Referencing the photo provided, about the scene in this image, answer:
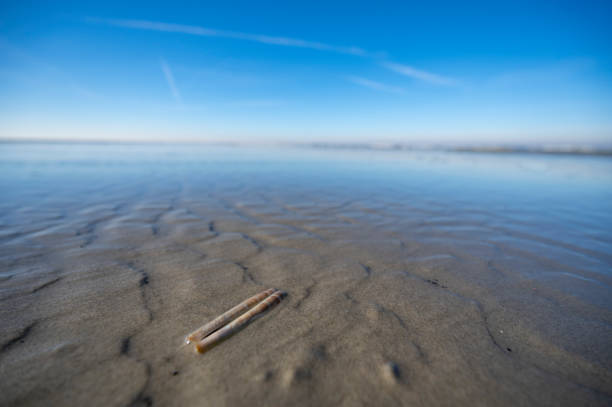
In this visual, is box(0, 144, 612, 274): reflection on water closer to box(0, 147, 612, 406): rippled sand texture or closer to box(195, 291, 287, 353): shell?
box(0, 147, 612, 406): rippled sand texture

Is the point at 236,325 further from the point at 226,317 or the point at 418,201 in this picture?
the point at 418,201

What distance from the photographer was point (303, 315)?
199cm

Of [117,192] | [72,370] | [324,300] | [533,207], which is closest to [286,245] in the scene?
[324,300]

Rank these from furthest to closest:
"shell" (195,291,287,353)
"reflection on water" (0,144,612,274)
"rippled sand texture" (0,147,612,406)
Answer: "reflection on water" (0,144,612,274), "shell" (195,291,287,353), "rippled sand texture" (0,147,612,406)

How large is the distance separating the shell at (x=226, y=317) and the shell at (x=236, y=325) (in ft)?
0.18

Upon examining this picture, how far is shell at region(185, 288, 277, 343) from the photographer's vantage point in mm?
1685

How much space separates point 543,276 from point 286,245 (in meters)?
2.93

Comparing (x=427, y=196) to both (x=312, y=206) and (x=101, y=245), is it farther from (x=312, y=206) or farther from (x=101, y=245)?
(x=101, y=245)

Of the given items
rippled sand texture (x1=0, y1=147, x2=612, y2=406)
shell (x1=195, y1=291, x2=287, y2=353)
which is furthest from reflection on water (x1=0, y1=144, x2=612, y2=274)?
shell (x1=195, y1=291, x2=287, y2=353)

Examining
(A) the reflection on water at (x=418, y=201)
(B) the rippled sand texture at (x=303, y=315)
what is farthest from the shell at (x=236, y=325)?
(A) the reflection on water at (x=418, y=201)

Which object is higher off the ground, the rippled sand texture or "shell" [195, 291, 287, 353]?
"shell" [195, 291, 287, 353]

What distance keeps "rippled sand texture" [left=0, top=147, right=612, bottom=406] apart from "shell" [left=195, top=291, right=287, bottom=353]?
5 cm

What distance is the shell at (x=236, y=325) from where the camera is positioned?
1592 mm

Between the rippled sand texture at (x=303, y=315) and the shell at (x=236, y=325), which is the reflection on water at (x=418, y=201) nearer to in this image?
the rippled sand texture at (x=303, y=315)
